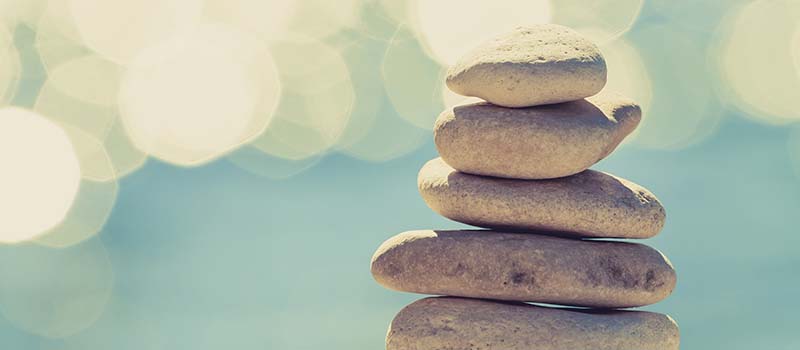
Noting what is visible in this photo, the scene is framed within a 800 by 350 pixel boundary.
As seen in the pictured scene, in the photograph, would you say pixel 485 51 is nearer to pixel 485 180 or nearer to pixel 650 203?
pixel 485 180

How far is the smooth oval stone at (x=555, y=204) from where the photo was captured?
11250 mm

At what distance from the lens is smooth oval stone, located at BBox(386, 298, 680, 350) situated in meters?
11.0

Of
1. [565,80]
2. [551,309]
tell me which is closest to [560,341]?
[551,309]

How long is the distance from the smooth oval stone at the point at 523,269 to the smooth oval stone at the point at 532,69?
48.0 inches

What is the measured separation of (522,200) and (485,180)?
393mm

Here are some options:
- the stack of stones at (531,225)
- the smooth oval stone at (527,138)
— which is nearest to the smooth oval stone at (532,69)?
the stack of stones at (531,225)

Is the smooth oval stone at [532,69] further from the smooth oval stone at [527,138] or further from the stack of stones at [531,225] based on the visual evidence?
the smooth oval stone at [527,138]

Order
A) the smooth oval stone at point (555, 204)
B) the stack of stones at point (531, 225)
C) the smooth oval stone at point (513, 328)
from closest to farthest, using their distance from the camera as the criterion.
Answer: the smooth oval stone at point (513, 328), the stack of stones at point (531, 225), the smooth oval stone at point (555, 204)

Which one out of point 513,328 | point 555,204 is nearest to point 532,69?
point 555,204

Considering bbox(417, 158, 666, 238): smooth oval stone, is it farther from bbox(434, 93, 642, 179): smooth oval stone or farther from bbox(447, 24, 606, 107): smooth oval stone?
bbox(447, 24, 606, 107): smooth oval stone

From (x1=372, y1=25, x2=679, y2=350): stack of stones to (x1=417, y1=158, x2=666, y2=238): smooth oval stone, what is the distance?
0.01m

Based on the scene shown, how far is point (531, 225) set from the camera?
11.4m

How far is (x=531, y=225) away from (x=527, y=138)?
0.78m

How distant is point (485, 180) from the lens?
1143cm
